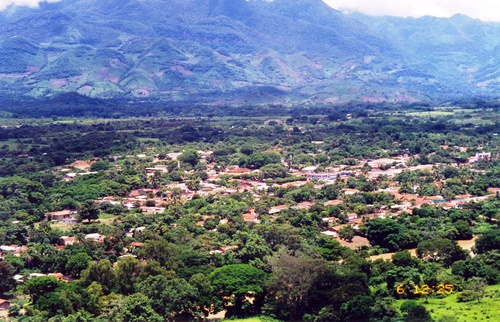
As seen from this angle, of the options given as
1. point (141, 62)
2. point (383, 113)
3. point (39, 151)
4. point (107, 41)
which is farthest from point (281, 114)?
point (107, 41)

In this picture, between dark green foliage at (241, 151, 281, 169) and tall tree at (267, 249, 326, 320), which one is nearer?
tall tree at (267, 249, 326, 320)

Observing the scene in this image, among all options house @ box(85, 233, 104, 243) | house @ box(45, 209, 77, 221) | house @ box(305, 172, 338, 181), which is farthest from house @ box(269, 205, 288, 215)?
house @ box(45, 209, 77, 221)

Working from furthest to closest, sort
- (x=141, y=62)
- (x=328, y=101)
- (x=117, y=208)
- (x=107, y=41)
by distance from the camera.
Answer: (x=107, y=41)
(x=141, y=62)
(x=328, y=101)
(x=117, y=208)

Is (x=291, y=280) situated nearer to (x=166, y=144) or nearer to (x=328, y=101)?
(x=166, y=144)

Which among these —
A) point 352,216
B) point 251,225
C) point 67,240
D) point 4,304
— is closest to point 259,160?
point 352,216

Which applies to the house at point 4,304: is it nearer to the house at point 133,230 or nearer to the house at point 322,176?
the house at point 133,230
